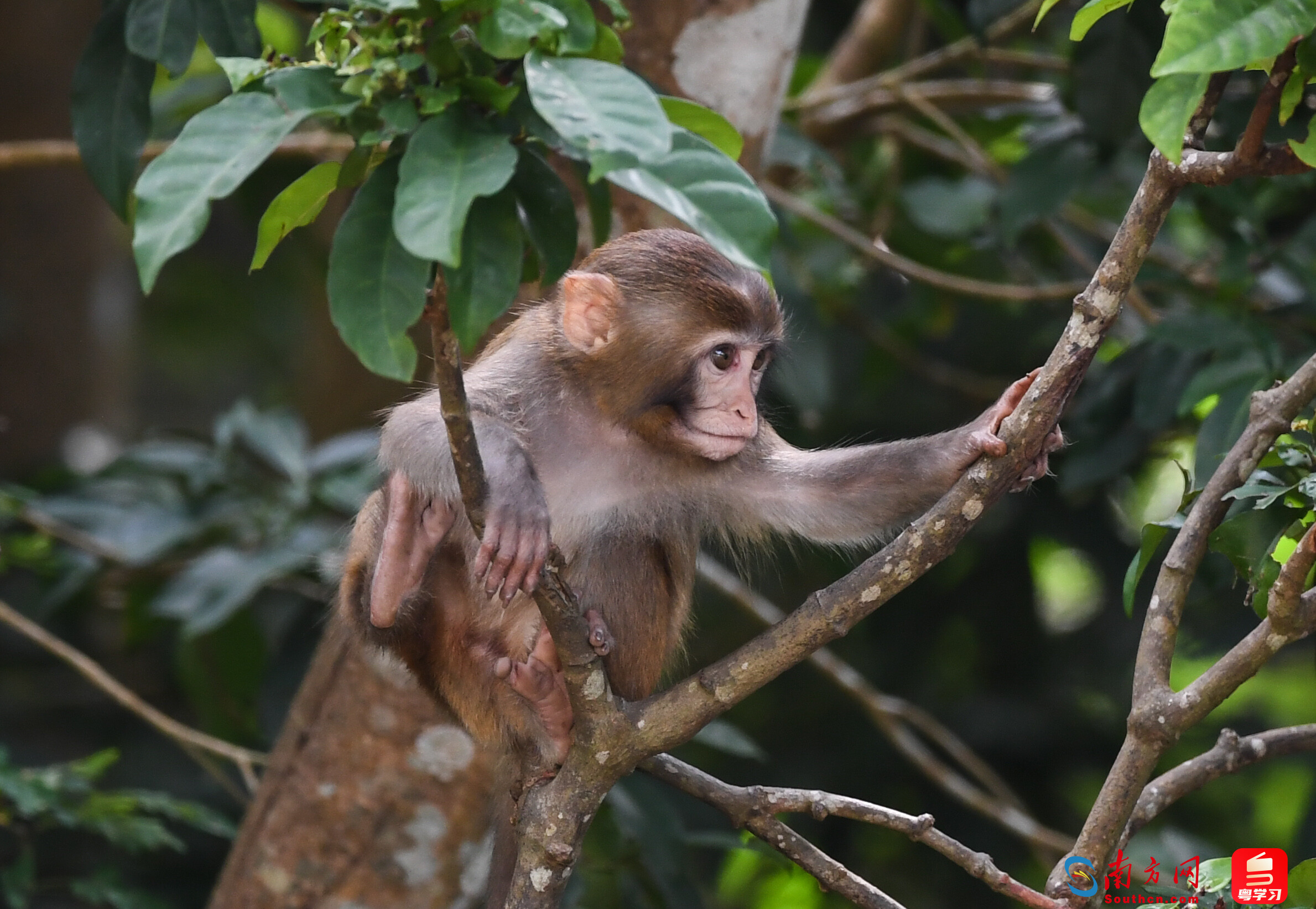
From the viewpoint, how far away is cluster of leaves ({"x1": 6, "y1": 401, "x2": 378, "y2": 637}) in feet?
16.1

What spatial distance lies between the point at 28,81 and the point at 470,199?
5.96m

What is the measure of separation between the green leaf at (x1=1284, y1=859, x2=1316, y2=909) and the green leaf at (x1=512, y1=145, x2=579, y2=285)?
5.45 feet

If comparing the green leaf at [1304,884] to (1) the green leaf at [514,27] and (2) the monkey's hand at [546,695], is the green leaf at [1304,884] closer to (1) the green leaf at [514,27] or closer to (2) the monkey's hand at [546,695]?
(2) the monkey's hand at [546,695]

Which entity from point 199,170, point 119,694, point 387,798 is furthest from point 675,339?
point 119,694

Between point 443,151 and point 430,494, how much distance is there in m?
1.32

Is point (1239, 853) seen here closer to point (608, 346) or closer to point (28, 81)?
point (608, 346)

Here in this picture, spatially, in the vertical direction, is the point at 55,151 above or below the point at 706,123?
below

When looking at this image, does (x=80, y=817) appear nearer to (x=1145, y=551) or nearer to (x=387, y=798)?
(x=387, y=798)

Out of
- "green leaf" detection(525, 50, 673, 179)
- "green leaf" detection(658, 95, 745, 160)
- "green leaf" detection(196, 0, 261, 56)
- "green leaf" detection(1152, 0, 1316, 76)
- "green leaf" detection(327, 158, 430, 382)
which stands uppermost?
"green leaf" detection(1152, 0, 1316, 76)

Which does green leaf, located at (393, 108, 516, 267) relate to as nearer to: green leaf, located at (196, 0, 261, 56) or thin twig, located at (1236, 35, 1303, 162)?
thin twig, located at (1236, 35, 1303, 162)

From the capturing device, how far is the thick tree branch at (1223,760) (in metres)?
2.69

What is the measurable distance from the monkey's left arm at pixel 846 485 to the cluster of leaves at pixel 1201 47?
1092 mm

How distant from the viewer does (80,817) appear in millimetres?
3979

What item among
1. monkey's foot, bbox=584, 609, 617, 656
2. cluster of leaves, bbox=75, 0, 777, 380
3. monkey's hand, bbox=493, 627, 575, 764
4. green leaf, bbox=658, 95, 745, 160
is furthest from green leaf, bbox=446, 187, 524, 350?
monkey's hand, bbox=493, 627, 575, 764
